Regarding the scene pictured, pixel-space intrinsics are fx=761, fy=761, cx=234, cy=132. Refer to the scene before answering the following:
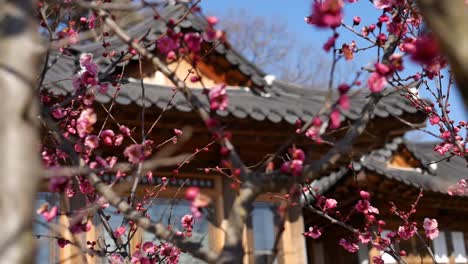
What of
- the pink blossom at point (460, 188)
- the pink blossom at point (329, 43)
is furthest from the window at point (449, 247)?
the pink blossom at point (329, 43)

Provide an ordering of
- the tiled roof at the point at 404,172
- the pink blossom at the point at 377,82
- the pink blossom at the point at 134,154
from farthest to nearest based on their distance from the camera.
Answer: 1. the tiled roof at the point at 404,172
2. the pink blossom at the point at 134,154
3. the pink blossom at the point at 377,82

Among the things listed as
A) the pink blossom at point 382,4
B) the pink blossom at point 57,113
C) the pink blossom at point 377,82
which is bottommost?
the pink blossom at point 377,82

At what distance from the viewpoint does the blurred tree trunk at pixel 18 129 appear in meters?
1.71

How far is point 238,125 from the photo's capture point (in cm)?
631

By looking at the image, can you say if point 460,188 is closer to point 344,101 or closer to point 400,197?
point 400,197

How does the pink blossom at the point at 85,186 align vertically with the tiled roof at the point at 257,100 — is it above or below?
below

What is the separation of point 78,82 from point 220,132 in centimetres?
118

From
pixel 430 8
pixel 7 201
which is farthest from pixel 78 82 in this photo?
pixel 430 8

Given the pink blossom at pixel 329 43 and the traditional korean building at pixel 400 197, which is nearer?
the pink blossom at pixel 329 43

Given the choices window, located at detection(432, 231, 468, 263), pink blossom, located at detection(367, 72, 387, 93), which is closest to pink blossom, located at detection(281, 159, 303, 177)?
pink blossom, located at detection(367, 72, 387, 93)

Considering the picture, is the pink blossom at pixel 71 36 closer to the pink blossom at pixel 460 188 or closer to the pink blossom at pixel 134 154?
the pink blossom at pixel 134 154

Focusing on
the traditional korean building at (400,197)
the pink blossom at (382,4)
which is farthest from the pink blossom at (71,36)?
the traditional korean building at (400,197)

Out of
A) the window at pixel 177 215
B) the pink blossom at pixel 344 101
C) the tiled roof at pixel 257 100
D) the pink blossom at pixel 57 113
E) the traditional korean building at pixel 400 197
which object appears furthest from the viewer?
the traditional korean building at pixel 400 197

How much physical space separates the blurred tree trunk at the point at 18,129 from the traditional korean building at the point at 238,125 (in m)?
3.40
